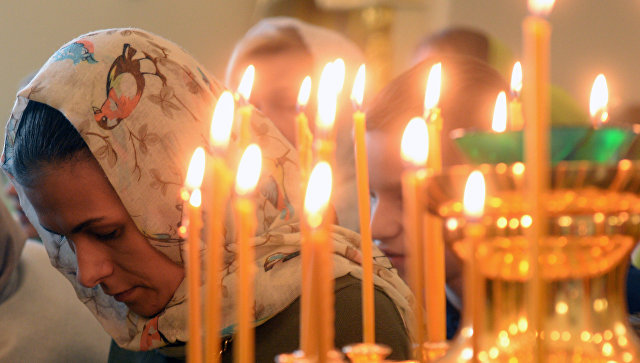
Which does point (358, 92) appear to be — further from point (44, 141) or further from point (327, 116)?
point (44, 141)

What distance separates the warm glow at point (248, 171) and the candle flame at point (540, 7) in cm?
12

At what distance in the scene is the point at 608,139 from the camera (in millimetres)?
298

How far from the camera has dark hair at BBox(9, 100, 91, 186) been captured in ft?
3.04

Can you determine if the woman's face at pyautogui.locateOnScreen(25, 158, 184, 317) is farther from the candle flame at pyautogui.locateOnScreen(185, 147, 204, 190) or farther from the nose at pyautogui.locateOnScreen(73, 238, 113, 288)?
the candle flame at pyautogui.locateOnScreen(185, 147, 204, 190)

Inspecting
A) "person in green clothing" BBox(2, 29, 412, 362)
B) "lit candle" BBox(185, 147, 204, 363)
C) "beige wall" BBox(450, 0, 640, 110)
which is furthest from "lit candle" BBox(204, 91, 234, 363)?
"beige wall" BBox(450, 0, 640, 110)

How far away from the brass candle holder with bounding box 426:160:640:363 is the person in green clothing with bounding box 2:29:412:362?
59 cm

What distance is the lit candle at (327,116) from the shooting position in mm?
318

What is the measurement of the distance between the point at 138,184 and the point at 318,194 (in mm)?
688

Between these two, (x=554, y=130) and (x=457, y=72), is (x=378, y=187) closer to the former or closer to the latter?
(x=457, y=72)

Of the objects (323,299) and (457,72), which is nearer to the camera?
(323,299)

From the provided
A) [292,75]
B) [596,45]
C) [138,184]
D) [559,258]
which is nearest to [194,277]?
[559,258]

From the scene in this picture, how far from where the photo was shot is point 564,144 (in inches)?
11.7

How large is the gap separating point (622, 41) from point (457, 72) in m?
1.21

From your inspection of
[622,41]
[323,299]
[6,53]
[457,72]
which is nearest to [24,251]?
[457,72]
